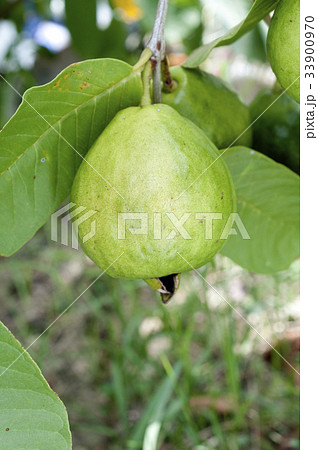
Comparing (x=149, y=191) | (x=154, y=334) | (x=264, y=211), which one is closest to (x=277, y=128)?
(x=264, y=211)

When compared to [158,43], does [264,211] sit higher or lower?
lower

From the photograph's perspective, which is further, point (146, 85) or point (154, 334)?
point (154, 334)

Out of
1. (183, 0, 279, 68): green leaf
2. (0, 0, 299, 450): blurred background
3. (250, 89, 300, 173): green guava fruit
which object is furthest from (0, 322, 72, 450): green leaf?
(0, 0, 299, 450): blurred background

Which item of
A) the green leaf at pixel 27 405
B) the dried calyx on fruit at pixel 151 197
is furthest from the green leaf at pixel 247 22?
the green leaf at pixel 27 405

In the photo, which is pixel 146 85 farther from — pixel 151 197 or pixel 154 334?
pixel 154 334

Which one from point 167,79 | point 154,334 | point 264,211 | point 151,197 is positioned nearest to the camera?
point 151,197

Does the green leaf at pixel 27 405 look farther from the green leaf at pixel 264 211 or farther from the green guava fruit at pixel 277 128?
the green guava fruit at pixel 277 128
